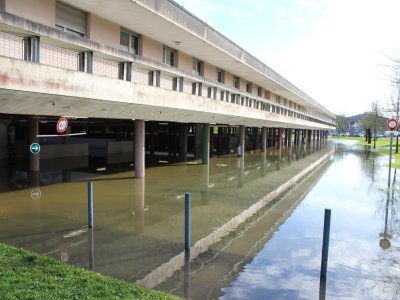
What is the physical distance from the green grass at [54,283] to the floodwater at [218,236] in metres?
0.75

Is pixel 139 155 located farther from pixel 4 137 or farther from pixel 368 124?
pixel 368 124

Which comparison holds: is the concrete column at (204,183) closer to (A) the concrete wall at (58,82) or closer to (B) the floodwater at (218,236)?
(B) the floodwater at (218,236)

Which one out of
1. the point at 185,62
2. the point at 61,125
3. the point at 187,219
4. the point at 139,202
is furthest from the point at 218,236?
the point at 185,62

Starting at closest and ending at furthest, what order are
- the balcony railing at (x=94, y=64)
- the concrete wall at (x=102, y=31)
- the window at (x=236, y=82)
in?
the balcony railing at (x=94, y=64) < the concrete wall at (x=102, y=31) < the window at (x=236, y=82)

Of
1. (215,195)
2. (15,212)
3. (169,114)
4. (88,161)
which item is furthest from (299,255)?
(88,161)

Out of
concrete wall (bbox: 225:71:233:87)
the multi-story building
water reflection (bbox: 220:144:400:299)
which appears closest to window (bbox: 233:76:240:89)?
concrete wall (bbox: 225:71:233:87)

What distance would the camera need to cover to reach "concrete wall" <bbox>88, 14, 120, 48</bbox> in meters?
14.2

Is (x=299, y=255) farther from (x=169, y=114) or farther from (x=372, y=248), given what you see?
(x=169, y=114)

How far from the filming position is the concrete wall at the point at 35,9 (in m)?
11.2

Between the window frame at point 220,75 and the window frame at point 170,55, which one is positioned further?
the window frame at point 220,75

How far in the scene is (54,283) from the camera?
5.07m

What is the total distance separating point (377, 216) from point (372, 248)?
3.47 m

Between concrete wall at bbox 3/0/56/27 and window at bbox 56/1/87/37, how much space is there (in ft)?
1.20

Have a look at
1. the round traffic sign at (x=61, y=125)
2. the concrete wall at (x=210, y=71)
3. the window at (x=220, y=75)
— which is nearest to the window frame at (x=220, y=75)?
the window at (x=220, y=75)
